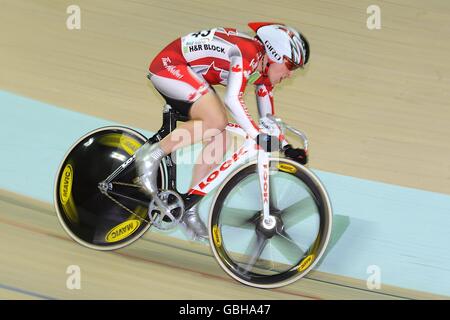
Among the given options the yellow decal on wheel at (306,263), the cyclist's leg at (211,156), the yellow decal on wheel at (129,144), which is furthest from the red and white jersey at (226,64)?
the yellow decal on wheel at (306,263)

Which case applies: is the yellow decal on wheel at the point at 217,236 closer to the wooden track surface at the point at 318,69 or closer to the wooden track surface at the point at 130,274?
the wooden track surface at the point at 130,274

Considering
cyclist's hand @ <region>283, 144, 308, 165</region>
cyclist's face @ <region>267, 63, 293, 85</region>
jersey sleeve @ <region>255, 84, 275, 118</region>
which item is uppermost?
cyclist's face @ <region>267, 63, 293, 85</region>

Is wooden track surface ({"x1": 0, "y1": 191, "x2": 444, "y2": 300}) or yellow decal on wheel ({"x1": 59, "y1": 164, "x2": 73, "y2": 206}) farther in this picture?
yellow decal on wheel ({"x1": 59, "y1": 164, "x2": 73, "y2": 206})

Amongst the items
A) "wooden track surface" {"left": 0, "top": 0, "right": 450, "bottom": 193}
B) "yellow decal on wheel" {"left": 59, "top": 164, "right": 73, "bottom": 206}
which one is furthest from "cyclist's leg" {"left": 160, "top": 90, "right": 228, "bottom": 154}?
"wooden track surface" {"left": 0, "top": 0, "right": 450, "bottom": 193}

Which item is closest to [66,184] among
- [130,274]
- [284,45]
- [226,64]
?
[130,274]

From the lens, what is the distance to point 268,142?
391 cm

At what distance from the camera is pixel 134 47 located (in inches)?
238

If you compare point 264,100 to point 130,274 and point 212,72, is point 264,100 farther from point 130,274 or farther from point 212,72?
point 130,274

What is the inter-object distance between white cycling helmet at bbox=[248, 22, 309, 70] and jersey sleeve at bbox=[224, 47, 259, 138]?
0.56 feet

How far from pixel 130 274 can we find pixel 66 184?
0.61m

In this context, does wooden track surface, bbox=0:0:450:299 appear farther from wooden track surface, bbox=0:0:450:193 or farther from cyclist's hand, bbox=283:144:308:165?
cyclist's hand, bbox=283:144:308:165

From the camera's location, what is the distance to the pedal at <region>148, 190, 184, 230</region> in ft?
13.4

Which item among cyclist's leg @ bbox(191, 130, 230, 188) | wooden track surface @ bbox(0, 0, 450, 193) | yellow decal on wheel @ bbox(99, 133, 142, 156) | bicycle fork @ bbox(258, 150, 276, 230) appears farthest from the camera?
wooden track surface @ bbox(0, 0, 450, 193)

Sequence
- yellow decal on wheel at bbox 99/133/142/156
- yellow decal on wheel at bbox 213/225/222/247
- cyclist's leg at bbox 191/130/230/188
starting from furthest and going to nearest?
yellow decal on wheel at bbox 99/133/142/156, cyclist's leg at bbox 191/130/230/188, yellow decal on wheel at bbox 213/225/222/247
